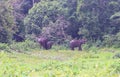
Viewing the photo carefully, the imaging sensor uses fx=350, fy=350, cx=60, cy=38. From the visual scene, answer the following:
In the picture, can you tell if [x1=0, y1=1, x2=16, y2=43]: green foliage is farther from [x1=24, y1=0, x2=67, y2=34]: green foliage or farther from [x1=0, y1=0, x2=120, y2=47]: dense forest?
[x1=24, y1=0, x2=67, y2=34]: green foliage

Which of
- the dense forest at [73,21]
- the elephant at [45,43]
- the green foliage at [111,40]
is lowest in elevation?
the elephant at [45,43]

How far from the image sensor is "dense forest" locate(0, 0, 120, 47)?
2347 cm

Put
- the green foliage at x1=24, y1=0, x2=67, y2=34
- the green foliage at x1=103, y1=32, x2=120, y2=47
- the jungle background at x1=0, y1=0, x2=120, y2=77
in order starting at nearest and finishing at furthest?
the jungle background at x1=0, y1=0, x2=120, y2=77
the green foliage at x1=103, y1=32, x2=120, y2=47
the green foliage at x1=24, y1=0, x2=67, y2=34

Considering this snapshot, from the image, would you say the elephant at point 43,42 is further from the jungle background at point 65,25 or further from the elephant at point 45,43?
the jungle background at point 65,25

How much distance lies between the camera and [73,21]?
1005 inches

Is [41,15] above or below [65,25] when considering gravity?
above

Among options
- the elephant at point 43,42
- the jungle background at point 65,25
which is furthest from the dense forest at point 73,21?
the elephant at point 43,42

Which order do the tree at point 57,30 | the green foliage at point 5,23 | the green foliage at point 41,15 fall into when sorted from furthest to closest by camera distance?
the green foliage at point 41,15 → the tree at point 57,30 → the green foliage at point 5,23

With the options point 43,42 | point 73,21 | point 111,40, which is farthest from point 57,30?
point 111,40

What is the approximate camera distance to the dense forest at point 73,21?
77.0 feet

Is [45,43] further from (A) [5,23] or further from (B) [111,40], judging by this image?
(B) [111,40]

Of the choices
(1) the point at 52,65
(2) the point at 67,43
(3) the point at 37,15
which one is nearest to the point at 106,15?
(2) the point at 67,43

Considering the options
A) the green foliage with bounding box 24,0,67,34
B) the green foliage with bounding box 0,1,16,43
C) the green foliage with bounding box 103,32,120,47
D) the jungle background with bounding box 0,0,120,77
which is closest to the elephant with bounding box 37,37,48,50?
the jungle background with bounding box 0,0,120,77

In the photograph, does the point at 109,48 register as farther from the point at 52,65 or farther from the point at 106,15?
the point at 52,65
